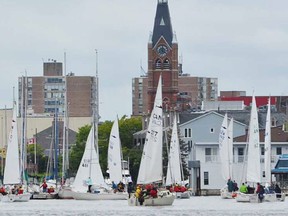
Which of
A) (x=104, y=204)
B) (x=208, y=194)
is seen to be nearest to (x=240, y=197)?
(x=104, y=204)

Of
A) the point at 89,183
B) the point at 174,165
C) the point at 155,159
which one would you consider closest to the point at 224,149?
the point at 174,165

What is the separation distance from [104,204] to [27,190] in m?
17.8

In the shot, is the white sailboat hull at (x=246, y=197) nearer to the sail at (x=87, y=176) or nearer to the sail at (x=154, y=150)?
the sail at (x=154, y=150)

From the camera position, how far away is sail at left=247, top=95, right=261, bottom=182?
399ft

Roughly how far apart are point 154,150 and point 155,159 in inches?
37.4

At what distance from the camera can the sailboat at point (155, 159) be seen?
104 m

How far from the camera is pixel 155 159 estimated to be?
104 metres

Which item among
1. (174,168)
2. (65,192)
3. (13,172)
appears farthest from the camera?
(174,168)

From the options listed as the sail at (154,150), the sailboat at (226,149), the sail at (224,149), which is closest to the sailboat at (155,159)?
the sail at (154,150)

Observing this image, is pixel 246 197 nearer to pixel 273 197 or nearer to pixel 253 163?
pixel 273 197

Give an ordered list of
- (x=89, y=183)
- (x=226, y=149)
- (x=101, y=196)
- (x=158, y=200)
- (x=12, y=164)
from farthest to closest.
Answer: (x=226, y=149), (x=89, y=183), (x=101, y=196), (x=12, y=164), (x=158, y=200)

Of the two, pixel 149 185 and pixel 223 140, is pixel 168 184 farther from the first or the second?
pixel 149 185

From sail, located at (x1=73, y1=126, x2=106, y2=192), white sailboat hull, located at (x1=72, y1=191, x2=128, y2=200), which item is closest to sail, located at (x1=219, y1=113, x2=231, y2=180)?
sail, located at (x1=73, y1=126, x2=106, y2=192)

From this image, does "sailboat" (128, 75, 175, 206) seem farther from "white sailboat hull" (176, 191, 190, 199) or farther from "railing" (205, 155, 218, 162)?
"railing" (205, 155, 218, 162)
